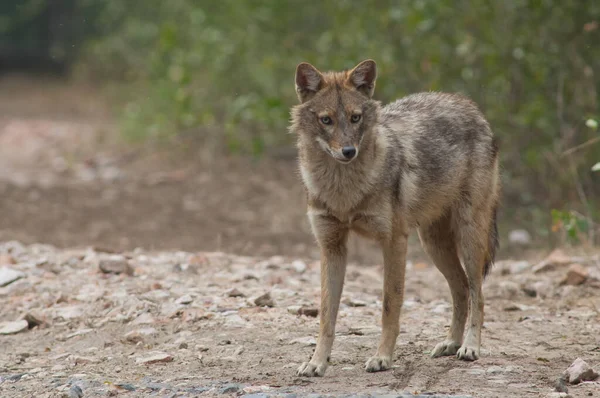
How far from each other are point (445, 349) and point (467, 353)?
8.2 inches

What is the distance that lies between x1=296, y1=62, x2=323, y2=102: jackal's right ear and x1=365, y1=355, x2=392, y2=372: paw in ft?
5.27

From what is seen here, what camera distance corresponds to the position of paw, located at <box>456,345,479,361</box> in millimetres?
5332

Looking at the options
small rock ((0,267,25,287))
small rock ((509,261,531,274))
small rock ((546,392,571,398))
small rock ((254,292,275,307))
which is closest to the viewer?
small rock ((546,392,571,398))

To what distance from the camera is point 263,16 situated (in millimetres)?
13508

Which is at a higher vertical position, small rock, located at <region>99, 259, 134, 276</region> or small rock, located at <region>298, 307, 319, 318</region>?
small rock, located at <region>298, 307, 319, 318</region>

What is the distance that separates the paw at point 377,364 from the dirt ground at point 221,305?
2.0 inches

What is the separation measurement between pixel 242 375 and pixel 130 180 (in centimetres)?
789

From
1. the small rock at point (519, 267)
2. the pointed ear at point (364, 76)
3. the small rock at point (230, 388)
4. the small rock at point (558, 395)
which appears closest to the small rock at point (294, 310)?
the small rock at point (230, 388)

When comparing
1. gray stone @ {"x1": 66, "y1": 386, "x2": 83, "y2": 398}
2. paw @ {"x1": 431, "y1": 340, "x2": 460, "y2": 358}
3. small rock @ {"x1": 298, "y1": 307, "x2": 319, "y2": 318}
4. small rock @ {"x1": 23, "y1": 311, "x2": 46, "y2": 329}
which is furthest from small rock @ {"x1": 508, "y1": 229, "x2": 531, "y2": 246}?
gray stone @ {"x1": 66, "y1": 386, "x2": 83, "y2": 398}

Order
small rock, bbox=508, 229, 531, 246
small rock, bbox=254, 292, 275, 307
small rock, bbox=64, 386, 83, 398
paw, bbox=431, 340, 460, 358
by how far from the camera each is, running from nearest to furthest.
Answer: small rock, bbox=64, 386, 83, 398 → paw, bbox=431, 340, 460, 358 → small rock, bbox=254, 292, 275, 307 → small rock, bbox=508, 229, 531, 246

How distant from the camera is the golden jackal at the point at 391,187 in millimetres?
5148

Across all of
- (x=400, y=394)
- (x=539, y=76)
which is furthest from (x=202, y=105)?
(x=400, y=394)

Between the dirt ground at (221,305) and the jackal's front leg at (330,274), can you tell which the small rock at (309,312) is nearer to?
the dirt ground at (221,305)

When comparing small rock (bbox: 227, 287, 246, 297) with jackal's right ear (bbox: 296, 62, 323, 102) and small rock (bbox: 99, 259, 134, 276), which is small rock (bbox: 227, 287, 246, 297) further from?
jackal's right ear (bbox: 296, 62, 323, 102)
